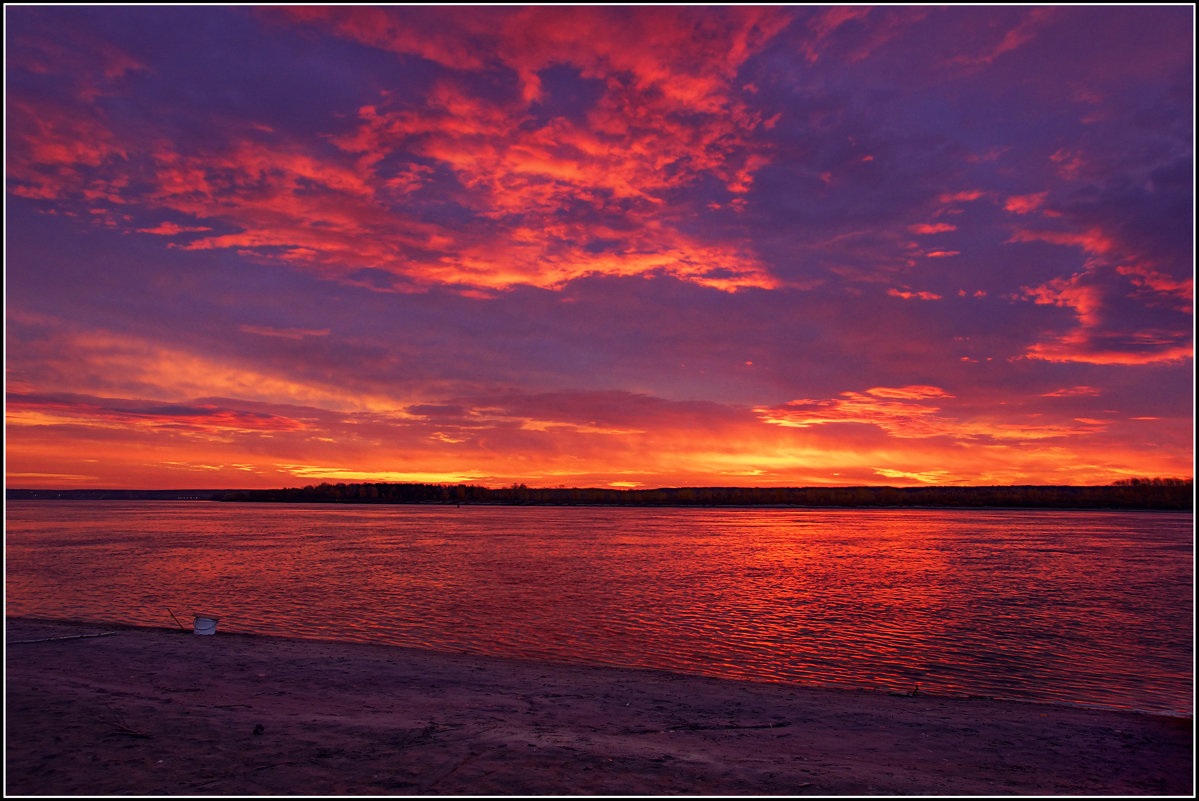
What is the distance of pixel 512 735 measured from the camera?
1041cm

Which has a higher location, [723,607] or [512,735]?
[512,735]

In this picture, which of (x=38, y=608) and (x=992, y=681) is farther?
(x=38, y=608)

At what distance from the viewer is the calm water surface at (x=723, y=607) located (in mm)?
18469

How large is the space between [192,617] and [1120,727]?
87.1 ft

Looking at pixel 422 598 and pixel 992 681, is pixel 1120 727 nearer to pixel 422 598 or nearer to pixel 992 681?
pixel 992 681

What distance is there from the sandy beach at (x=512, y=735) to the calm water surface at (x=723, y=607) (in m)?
3.51

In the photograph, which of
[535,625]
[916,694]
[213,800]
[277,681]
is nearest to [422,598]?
[535,625]

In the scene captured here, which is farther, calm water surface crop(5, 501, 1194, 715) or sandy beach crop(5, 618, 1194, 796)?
calm water surface crop(5, 501, 1194, 715)

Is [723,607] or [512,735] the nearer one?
[512,735]

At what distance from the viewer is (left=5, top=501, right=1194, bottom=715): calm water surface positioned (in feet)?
60.6

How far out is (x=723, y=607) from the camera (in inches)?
1104

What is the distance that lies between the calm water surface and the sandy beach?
351cm

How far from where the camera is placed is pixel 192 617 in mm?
24266

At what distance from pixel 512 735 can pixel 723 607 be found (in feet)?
62.4
